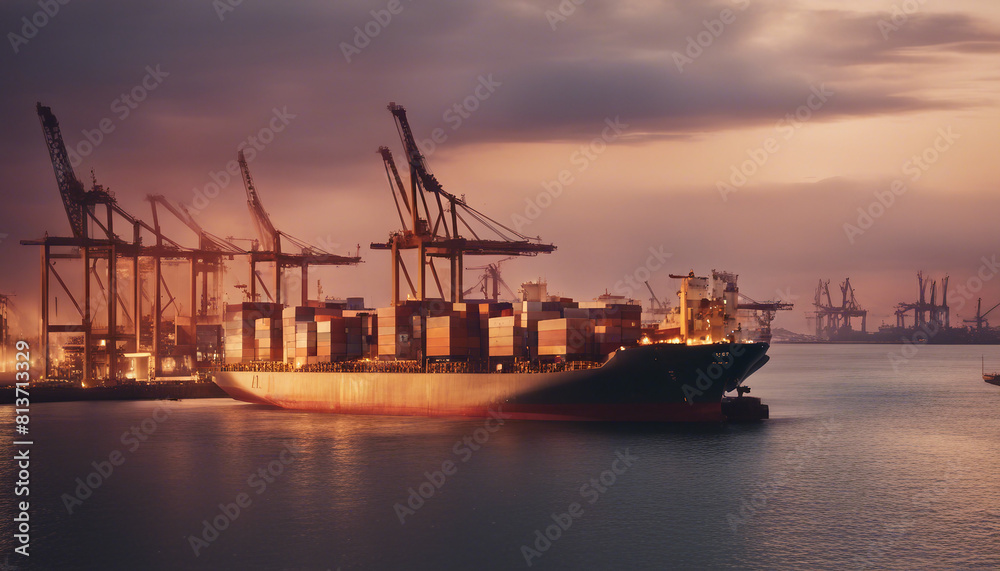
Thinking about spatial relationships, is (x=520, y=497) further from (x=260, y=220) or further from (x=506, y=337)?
(x=260, y=220)

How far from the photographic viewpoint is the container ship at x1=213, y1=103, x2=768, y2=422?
196 feet

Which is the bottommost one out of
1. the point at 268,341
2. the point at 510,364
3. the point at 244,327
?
the point at 510,364

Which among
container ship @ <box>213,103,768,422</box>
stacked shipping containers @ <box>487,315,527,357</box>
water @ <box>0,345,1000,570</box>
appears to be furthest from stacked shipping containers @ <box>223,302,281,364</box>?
stacked shipping containers @ <box>487,315,527,357</box>

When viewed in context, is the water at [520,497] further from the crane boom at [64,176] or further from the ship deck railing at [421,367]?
the crane boom at [64,176]

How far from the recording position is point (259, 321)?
90.1 meters

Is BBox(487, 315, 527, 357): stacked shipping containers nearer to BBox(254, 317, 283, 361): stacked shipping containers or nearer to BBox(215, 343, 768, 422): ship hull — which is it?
BBox(215, 343, 768, 422): ship hull

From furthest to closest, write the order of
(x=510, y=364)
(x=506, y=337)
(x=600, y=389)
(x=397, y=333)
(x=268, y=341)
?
(x=268, y=341)
(x=397, y=333)
(x=510, y=364)
(x=506, y=337)
(x=600, y=389)

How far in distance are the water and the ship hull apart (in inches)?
74.5

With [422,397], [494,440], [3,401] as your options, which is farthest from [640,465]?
[3,401]

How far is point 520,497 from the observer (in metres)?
39.6

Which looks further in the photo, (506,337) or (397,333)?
(397,333)

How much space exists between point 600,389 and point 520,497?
70.2ft

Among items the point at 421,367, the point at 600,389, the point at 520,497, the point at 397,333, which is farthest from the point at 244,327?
the point at 520,497

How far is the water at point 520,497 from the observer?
31.1 meters
